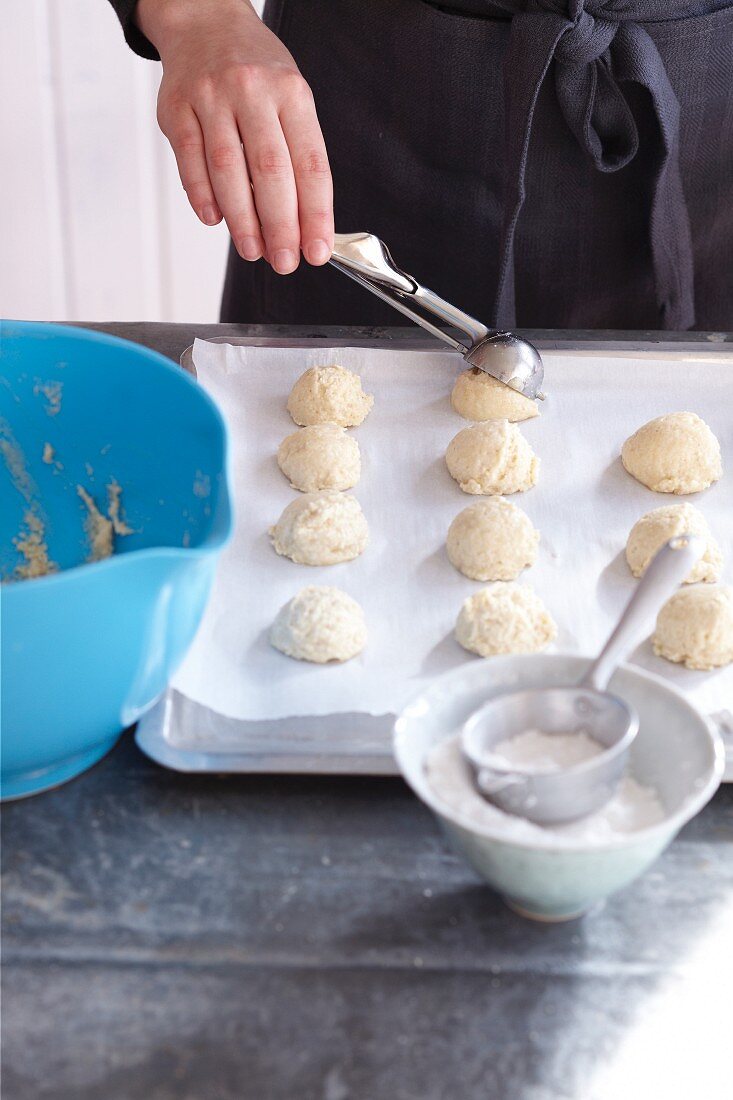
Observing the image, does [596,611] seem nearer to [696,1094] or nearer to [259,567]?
[259,567]

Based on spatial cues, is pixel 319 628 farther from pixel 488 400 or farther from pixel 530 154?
pixel 530 154

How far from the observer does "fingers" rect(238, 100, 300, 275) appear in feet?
3.61

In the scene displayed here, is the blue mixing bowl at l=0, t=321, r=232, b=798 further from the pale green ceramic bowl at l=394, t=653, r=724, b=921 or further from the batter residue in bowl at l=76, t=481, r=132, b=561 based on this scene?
the pale green ceramic bowl at l=394, t=653, r=724, b=921

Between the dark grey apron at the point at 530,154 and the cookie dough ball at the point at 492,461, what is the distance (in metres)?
0.25

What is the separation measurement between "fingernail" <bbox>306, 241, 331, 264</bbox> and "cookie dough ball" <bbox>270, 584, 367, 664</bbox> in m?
0.35

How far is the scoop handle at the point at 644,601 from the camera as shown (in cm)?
71

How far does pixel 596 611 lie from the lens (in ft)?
3.38

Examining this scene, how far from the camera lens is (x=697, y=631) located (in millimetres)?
941

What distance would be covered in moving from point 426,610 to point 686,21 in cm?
76

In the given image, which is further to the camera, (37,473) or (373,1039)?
(37,473)

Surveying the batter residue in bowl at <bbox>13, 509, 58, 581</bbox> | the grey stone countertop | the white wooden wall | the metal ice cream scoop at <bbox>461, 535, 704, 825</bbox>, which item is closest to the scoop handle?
the metal ice cream scoop at <bbox>461, 535, 704, 825</bbox>

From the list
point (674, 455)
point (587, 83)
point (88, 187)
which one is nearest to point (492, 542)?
point (674, 455)

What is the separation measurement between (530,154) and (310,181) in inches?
14.7

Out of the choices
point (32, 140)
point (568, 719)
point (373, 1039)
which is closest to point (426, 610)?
point (568, 719)
